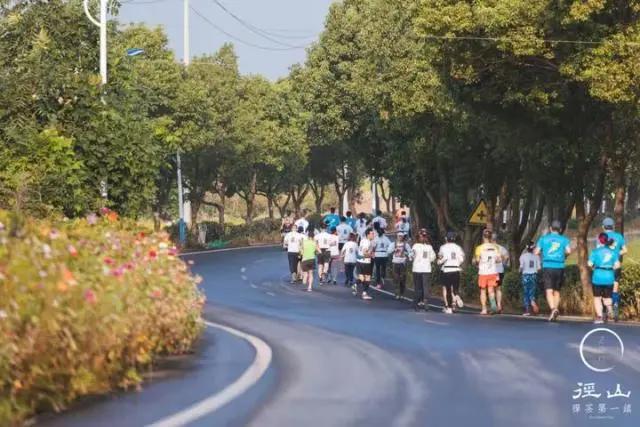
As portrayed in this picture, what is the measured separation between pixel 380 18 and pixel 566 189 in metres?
11.1

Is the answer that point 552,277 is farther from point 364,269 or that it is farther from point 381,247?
point 381,247

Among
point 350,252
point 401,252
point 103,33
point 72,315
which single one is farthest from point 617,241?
point 72,315

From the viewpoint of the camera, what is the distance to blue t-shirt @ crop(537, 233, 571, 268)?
24.0 metres

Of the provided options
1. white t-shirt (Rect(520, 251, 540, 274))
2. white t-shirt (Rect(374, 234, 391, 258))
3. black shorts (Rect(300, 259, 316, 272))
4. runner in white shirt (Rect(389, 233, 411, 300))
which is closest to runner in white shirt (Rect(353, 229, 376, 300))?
runner in white shirt (Rect(389, 233, 411, 300))

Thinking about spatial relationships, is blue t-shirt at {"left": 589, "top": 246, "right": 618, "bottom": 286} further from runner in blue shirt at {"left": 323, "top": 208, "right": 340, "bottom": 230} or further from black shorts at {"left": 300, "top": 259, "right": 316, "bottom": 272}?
runner in blue shirt at {"left": 323, "top": 208, "right": 340, "bottom": 230}

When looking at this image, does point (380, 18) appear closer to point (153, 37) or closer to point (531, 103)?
point (531, 103)

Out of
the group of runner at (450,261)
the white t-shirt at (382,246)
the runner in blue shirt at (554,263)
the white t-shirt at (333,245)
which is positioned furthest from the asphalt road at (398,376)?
the white t-shirt at (333,245)

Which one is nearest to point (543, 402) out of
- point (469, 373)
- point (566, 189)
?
point (469, 373)

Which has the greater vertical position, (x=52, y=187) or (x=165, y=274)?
(x=52, y=187)

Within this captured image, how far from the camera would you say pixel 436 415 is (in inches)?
430

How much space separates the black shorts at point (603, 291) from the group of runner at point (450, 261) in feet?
0.06

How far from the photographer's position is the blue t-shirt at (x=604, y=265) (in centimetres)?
2236

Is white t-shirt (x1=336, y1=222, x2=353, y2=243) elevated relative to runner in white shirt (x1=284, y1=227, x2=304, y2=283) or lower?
elevated

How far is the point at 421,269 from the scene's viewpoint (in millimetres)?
26938
